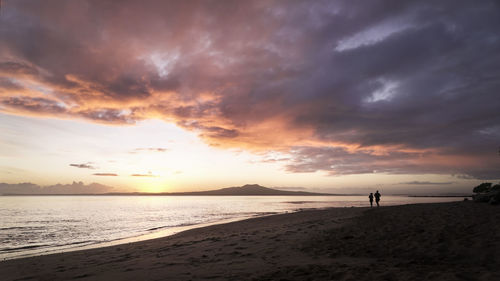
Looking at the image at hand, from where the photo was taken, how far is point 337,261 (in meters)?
9.18

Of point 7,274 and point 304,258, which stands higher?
point 304,258

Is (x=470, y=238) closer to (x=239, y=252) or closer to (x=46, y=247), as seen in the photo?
(x=239, y=252)

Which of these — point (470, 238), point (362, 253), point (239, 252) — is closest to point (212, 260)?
point (239, 252)

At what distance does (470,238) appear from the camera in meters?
10.7

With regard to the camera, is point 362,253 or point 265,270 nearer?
point 265,270

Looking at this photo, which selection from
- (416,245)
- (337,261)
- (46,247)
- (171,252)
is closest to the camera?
(337,261)

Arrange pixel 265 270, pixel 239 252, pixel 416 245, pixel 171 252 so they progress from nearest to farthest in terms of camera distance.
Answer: pixel 265 270
pixel 416 245
pixel 239 252
pixel 171 252

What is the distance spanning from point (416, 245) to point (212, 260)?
28.2 feet

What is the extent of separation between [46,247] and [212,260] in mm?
16514

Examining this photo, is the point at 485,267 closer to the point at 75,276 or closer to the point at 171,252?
the point at 171,252

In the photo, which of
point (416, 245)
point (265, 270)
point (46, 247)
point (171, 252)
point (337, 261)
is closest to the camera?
point (265, 270)

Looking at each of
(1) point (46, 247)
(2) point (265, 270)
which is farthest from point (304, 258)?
(1) point (46, 247)

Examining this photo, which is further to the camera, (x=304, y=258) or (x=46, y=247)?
(x=46, y=247)

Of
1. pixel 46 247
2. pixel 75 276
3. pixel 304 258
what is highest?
pixel 304 258
